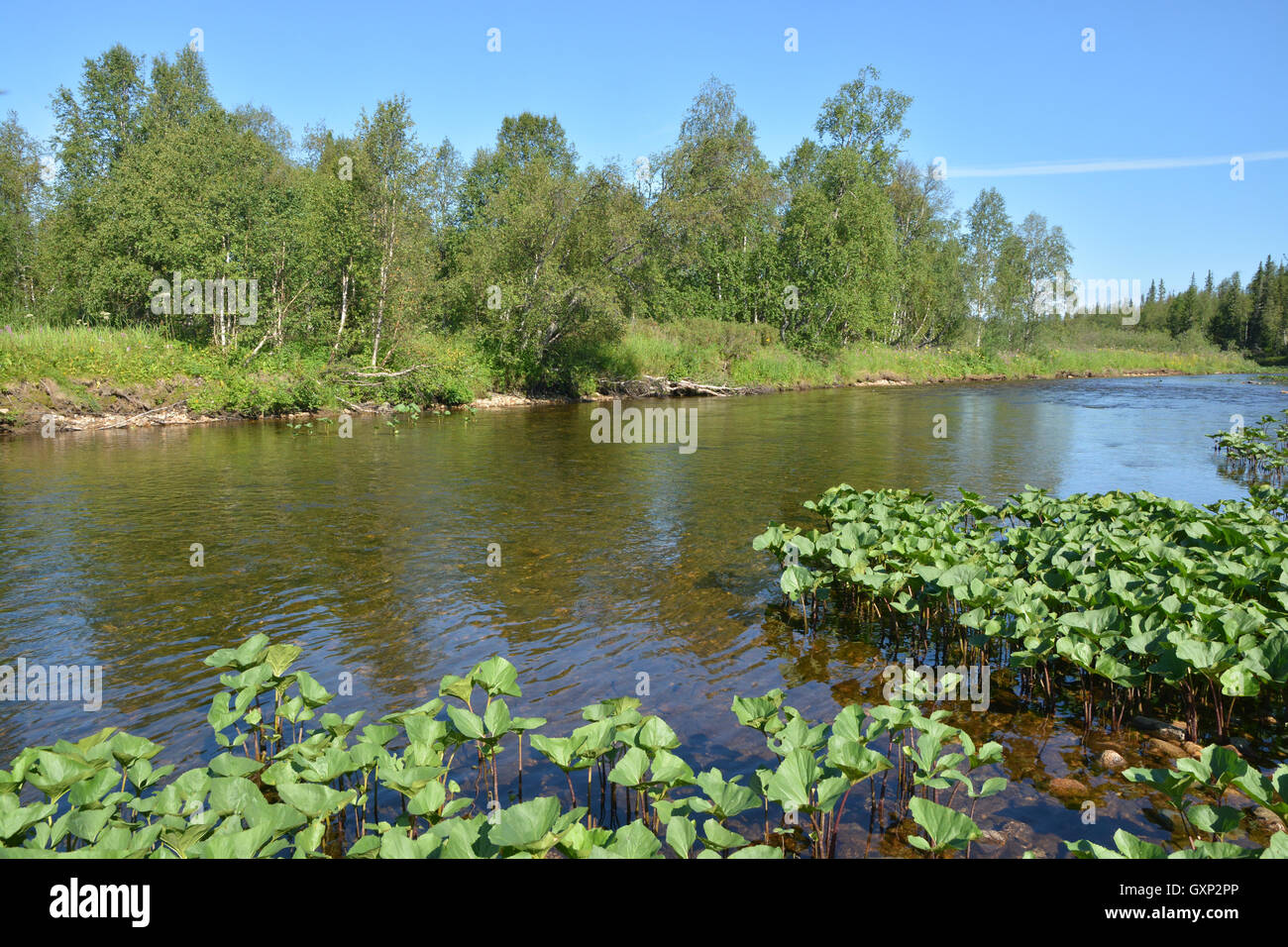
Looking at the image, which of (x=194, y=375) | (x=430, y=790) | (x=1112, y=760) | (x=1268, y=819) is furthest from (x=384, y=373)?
(x=1268, y=819)

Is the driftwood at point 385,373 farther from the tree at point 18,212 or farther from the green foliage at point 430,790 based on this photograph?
the green foliage at point 430,790

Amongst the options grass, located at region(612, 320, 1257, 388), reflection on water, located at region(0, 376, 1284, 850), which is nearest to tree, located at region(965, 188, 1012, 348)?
grass, located at region(612, 320, 1257, 388)

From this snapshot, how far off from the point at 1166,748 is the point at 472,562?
28.1 ft

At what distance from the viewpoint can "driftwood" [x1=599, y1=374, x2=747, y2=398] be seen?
41.3m

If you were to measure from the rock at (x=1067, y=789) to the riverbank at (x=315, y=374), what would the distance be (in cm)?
2961

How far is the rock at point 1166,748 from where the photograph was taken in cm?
603

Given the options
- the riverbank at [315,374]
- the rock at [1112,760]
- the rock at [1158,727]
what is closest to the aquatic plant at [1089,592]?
the rock at [1158,727]

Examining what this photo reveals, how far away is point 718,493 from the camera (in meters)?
16.6

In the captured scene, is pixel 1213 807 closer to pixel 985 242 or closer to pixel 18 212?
pixel 18 212

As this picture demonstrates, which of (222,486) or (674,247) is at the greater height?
(674,247)
